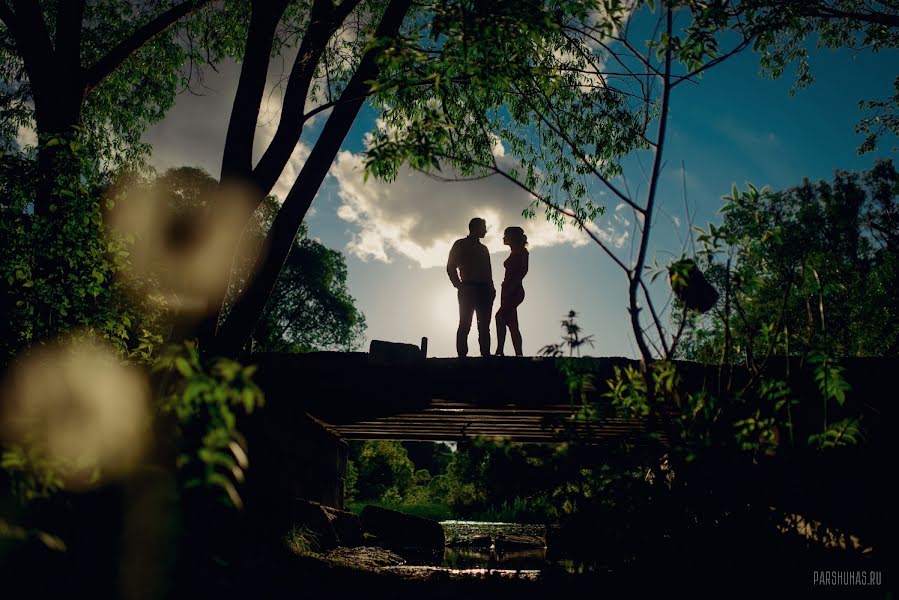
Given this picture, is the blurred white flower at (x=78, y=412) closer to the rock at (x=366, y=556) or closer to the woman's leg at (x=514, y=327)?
the rock at (x=366, y=556)

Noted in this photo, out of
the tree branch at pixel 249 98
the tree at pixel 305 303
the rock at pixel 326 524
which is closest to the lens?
the tree branch at pixel 249 98

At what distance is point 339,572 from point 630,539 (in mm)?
3815

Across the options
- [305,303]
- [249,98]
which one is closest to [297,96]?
[249,98]

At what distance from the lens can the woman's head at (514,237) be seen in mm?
8242

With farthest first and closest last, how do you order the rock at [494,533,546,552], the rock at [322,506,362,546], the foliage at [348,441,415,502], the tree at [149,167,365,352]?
the foliage at [348,441,415,502], the tree at [149,167,365,352], the rock at [494,533,546,552], the rock at [322,506,362,546]

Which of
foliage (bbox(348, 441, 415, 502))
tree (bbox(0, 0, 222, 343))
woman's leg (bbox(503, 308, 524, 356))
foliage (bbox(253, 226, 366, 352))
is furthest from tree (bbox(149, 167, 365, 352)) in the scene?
woman's leg (bbox(503, 308, 524, 356))

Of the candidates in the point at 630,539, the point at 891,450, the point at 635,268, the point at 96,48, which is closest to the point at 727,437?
the point at 630,539

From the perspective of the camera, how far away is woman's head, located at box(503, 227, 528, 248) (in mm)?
8242

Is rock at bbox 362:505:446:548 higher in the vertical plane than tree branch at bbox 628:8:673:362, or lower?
lower

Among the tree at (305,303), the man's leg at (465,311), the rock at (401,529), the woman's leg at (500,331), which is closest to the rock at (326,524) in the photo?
the rock at (401,529)

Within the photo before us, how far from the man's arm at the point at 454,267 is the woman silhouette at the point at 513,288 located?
72 cm

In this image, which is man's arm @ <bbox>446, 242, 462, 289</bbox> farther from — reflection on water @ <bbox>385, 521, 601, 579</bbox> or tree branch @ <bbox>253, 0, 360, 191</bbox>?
reflection on water @ <bbox>385, 521, 601, 579</bbox>

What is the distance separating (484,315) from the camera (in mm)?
8008

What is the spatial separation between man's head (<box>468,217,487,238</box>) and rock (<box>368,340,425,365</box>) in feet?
7.71
